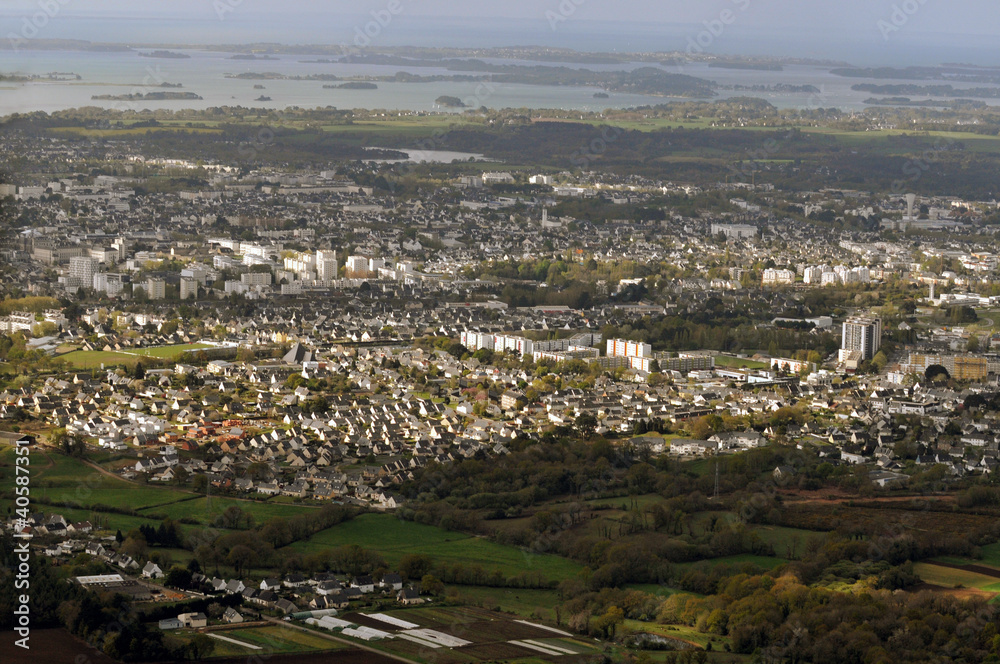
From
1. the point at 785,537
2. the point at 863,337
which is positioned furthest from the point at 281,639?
the point at 863,337

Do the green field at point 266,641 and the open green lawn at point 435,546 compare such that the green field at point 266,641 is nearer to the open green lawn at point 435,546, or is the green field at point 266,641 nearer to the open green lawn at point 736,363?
the open green lawn at point 435,546

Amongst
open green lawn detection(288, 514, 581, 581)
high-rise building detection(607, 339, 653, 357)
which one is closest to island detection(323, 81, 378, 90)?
high-rise building detection(607, 339, 653, 357)

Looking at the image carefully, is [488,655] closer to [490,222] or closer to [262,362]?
[262,362]

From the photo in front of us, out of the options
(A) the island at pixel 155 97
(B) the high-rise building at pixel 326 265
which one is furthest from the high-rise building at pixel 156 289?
(A) the island at pixel 155 97

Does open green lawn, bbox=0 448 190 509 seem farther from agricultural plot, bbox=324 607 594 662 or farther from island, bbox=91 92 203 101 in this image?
island, bbox=91 92 203 101

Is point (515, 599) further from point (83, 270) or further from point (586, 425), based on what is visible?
point (83, 270)

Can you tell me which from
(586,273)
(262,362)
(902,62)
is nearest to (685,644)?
(262,362)
